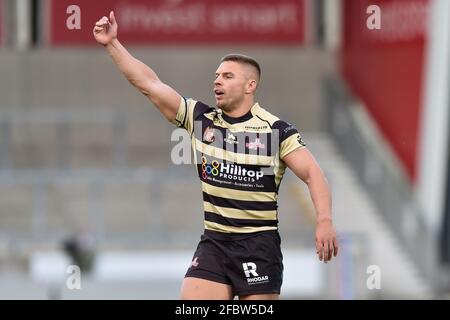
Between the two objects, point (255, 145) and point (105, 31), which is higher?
point (105, 31)

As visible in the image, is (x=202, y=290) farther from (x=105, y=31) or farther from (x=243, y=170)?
(x=105, y=31)

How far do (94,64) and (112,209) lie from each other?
348 centimetres

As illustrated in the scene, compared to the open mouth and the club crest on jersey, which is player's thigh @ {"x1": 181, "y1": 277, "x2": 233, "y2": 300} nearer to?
the club crest on jersey

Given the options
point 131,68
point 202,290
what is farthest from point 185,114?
point 202,290

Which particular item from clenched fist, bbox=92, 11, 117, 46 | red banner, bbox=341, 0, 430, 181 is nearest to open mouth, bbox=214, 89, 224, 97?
clenched fist, bbox=92, 11, 117, 46

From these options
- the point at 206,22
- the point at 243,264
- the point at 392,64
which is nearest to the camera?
the point at 243,264

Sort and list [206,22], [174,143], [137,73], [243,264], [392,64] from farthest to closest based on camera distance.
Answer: [206,22] → [174,143] → [392,64] → [137,73] → [243,264]

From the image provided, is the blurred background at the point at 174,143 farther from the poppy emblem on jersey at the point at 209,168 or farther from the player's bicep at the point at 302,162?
the player's bicep at the point at 302,162

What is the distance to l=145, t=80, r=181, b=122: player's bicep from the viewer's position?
719 cm

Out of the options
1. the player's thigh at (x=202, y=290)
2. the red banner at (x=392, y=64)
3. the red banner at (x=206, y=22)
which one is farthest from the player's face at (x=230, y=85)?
the red banner at (x=206, y=22)

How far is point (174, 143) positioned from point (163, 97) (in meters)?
12.0

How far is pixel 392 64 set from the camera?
18734 mm

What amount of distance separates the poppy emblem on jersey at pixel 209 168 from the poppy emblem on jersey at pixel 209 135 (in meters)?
0.10

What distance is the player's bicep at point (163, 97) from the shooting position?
719cm
